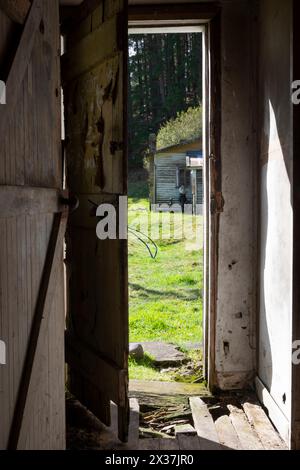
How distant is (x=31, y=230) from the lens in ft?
7.06

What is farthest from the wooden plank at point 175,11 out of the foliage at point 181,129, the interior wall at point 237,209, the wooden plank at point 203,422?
the foliage at point 181,129

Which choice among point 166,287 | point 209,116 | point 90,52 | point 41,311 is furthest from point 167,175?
point 41,311

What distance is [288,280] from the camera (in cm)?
299

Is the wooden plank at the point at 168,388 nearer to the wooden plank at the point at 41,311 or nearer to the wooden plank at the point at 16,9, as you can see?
the wooden plank at the point at 41,311

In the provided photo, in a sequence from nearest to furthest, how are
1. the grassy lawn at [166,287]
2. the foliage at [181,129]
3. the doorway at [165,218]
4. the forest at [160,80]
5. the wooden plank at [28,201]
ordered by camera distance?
1. the wooden plank at [28,201]
2. the doorway at [165,218]
3. the grassy lawn at [166,287]
4. the foliage at [181,129]
5. the forest at [160,80]

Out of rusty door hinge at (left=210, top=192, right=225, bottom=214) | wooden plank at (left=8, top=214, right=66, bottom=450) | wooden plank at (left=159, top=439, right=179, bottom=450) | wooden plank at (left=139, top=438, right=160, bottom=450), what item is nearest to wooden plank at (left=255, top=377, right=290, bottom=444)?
wooden plank at (left=159, top=439, right=179, bottom=450)

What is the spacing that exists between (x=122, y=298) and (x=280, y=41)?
78.8 inches

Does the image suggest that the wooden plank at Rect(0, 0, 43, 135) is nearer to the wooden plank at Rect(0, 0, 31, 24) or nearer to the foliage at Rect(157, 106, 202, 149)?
the wooden plank at Rect(0, 0, 31, 24)

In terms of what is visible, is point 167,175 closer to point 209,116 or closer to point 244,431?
point 209,116

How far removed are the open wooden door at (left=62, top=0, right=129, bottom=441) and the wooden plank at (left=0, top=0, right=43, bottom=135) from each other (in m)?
0.78

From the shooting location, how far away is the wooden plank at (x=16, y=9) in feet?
6.15

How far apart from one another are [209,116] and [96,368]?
7.26 ft

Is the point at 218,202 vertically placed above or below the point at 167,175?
below

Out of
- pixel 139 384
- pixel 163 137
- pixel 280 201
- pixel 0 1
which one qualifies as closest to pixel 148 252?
pixel 139 384
